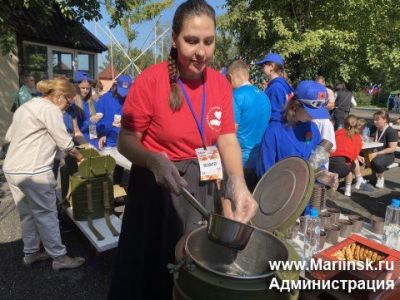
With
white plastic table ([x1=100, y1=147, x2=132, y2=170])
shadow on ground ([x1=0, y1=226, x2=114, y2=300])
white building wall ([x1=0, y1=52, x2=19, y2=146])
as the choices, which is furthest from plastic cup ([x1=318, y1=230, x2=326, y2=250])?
white building wall ([x1=0, y1=52, x2=19, y2=146])

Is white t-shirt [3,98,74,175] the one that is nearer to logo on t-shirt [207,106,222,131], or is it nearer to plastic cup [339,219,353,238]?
logo on t-shirt [207,106,222,131]

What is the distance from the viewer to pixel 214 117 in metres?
1.69

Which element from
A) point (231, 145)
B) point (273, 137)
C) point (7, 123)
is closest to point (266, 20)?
point (7, 123)

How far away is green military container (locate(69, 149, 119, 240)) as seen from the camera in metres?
3.51

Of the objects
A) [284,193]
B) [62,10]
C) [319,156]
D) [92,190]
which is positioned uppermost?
[62,10]

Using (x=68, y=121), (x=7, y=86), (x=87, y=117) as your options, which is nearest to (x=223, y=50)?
(x=7, y=86)

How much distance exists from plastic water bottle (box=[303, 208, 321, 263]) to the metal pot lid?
31 cm

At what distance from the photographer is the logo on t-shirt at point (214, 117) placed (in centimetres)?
167

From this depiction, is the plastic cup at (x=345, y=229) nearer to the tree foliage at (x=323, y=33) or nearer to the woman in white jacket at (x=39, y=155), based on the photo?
the woman in white jacket at (x=39, y=155)

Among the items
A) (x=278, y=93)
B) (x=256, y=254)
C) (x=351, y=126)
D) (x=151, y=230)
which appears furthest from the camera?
(x=351, y=126)

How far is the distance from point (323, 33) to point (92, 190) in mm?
7876

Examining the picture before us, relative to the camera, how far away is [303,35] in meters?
9.30

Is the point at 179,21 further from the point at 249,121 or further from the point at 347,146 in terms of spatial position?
the point at 347,146

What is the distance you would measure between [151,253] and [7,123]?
8.19 metres
